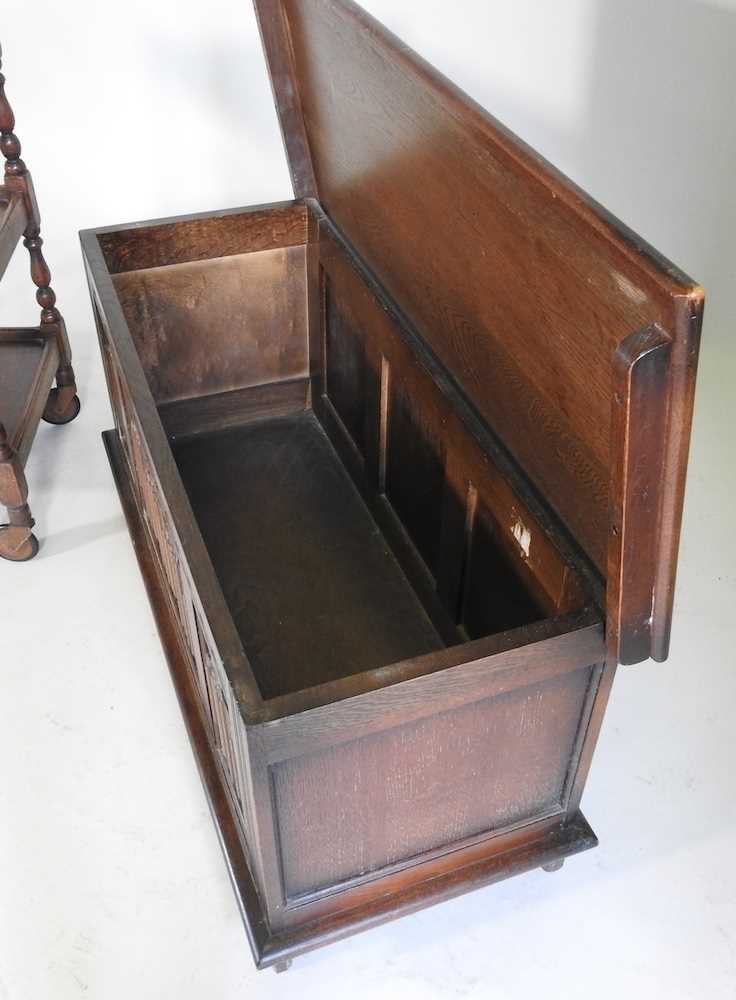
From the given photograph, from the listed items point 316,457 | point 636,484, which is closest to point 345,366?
point 316,457

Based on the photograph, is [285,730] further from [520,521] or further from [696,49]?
[696,49]

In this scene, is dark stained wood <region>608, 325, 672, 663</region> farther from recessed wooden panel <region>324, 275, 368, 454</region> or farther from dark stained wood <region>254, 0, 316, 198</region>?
dark stained wood <region>254, 0, 316, 198</region>

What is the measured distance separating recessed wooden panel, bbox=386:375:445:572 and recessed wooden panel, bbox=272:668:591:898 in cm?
55

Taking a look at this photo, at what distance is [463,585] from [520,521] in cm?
34

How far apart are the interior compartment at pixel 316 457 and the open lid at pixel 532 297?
11 centimetres

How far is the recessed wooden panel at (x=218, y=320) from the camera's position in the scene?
2430 millimetres

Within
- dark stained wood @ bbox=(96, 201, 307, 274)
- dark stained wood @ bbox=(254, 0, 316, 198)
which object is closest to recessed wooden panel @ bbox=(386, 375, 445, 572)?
dark stained wood @ bbox=(96, 201, 307, 274)

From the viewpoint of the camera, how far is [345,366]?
2.42 metres

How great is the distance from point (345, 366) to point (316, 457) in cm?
24

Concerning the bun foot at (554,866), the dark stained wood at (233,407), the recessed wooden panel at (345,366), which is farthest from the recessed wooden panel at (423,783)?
the dark stained wood at (233,407)

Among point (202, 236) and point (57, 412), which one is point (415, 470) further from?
point (57, 412)

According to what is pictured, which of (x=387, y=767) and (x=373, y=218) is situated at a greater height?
(x=373, y=218)

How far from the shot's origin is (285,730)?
1363 millimetres

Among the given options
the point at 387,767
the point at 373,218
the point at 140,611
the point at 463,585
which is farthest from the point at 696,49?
the point at 387,767
